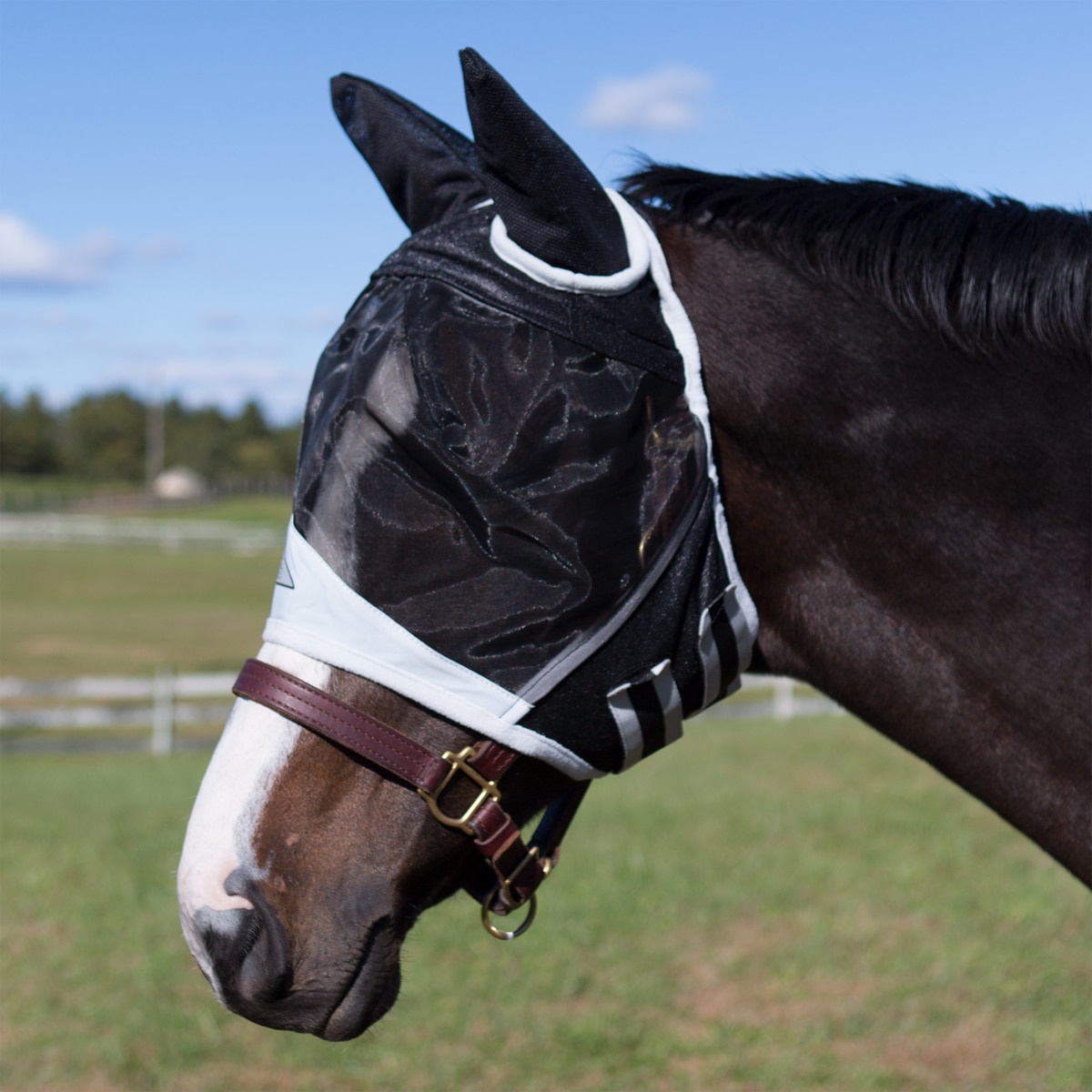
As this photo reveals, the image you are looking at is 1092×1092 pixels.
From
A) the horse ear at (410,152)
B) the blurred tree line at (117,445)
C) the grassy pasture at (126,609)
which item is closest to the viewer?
the horse ear at (410,152)

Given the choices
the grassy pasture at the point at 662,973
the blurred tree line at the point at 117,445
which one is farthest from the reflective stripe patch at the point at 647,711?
the blurred tree line at the point at 117,445

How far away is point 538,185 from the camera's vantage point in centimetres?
152

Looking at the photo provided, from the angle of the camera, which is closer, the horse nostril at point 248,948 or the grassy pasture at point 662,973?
the horse nostril at point 248,948

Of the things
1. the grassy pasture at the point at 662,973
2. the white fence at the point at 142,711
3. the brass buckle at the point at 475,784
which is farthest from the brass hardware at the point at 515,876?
the white fence at the point at 142,711

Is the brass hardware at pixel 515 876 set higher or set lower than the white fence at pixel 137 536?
higher

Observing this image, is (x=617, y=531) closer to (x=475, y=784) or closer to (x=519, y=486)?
(x=519, y=486)

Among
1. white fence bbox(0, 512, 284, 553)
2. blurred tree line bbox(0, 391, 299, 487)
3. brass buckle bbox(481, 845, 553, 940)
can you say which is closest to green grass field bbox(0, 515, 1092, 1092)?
brass buckle bbox(481, 845, 553, 940)

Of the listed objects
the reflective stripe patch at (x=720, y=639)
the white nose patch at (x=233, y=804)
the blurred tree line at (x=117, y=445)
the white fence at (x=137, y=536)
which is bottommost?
the blurred tree line at (x=117, y=445)

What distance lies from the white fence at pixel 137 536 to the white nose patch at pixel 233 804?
1841 inches

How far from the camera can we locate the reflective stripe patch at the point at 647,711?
1612mm

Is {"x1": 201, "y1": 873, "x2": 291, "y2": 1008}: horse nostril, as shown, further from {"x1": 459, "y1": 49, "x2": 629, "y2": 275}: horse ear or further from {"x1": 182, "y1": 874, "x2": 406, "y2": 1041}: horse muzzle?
{"x1": 459, "y1": 49, "x2": 629, "y2": 275}: horse ear

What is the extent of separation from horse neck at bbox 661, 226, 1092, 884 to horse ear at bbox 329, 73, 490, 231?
0.40 meters

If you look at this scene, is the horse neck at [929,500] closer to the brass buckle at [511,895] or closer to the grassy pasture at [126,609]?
the brass buckle at [511,895]

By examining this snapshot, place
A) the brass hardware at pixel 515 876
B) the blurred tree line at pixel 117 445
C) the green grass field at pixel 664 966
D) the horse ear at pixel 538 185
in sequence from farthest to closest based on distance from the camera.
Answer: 1. the blurred tree line at pixel 117 445
2. the green grass field at pixel 664 966
3. the brass hardware at pixel 515 876
4. the horse ear at pixel 538 185
